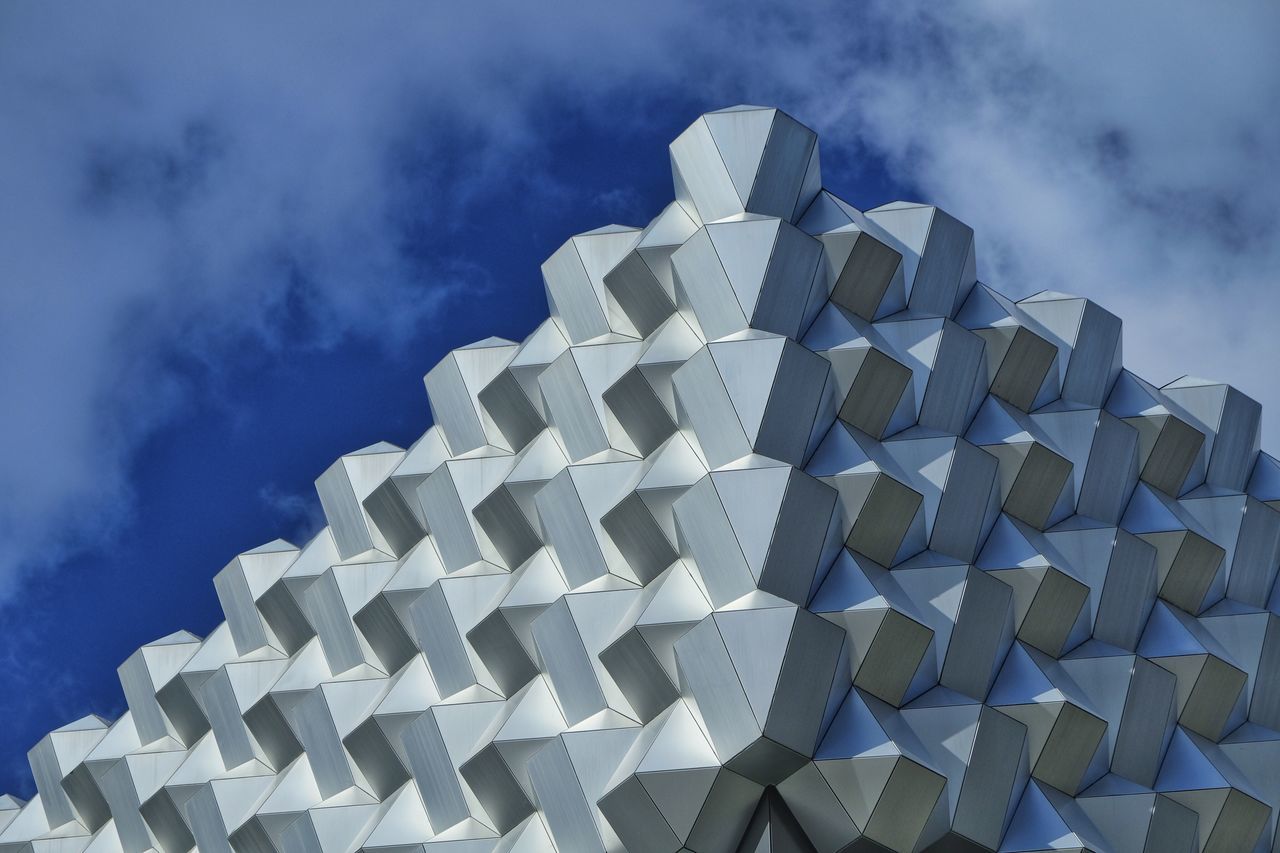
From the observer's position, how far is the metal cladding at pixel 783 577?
36.5 feet

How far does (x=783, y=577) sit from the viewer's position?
36.7 ft

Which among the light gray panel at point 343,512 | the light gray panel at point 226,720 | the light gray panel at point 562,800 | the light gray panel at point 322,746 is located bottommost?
the light gray panel at point 562,800

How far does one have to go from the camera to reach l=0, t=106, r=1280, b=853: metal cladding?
11.1 m

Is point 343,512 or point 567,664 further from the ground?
point 343,512

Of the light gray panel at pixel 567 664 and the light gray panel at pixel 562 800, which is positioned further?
the light gray panel at pixel 567 664

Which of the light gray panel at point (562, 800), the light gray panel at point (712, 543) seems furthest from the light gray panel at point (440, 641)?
the light gray panel at point (712, 543)

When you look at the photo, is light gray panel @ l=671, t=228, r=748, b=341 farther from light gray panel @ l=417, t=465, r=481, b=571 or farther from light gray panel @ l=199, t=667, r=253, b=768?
light gray panel @ l=199, t=667, r=253, b=768

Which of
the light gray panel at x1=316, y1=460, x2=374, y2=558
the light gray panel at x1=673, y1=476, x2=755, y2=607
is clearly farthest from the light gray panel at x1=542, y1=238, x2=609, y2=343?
the light gray panel at x1=316, y1=460, x2=374, y2=558

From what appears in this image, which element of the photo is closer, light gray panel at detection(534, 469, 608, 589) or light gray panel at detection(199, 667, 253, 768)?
light gray panel at detection(534, 469, 608, 589)

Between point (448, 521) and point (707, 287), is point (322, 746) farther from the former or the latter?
point (707, 287)

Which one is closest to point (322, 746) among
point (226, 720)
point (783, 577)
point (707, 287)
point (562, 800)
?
point (226, 720)

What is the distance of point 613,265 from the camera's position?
548 inches

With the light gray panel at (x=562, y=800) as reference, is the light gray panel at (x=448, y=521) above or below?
above

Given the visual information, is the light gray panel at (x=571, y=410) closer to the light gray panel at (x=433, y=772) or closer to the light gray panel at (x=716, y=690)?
the light gray panel at (x=716, y=690)
